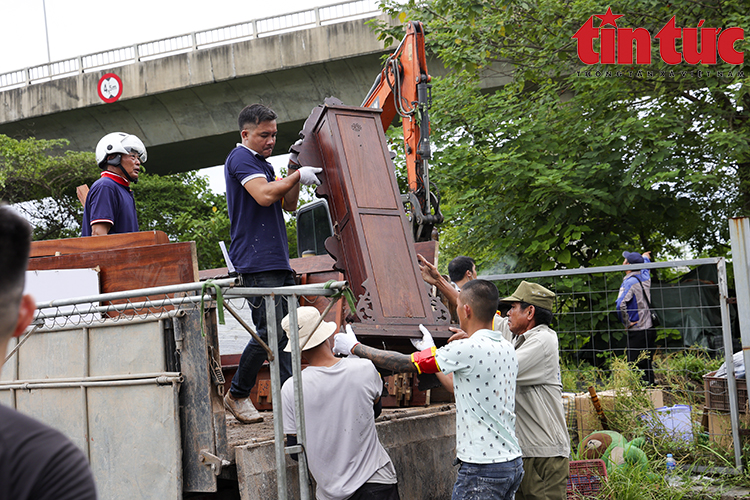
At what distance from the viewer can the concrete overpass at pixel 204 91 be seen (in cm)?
1781

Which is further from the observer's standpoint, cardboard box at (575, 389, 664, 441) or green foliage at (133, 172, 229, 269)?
green foliage at (133, 172, 229, 269)

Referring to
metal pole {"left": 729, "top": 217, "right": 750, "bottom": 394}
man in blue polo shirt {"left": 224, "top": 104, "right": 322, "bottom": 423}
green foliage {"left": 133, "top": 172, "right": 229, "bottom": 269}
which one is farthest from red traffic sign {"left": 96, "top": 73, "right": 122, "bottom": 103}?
metal pole {"left": 729, "top": 217, "right": 750, "bottom": 394}

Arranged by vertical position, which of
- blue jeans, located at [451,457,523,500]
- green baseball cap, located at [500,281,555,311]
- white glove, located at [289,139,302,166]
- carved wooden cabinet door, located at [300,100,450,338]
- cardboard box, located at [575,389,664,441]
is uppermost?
white glove, located at [289,139,302,166]

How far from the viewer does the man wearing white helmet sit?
4.47 m

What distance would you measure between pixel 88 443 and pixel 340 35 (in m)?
15.6

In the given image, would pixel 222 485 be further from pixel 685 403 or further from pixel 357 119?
pixel 685 403

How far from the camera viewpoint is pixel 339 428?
3414mm

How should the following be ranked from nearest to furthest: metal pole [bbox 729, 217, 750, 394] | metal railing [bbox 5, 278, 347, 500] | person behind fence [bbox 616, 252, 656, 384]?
metal railing [bbox 5, 278, 347, 500] < metal pole [bbox 729, 217, 750, 394] < person behind fence [bbox 616, 252, 656, 384]

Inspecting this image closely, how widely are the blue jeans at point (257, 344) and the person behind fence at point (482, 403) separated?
910 millimetres

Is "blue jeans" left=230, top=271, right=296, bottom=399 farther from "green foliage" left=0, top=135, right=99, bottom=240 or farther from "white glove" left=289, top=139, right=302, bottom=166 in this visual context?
"green foliage" left=0, top=135, right=99, bottom=240

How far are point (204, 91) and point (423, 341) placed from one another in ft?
54.3

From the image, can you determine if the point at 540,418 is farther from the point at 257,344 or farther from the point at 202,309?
the point at 202,309

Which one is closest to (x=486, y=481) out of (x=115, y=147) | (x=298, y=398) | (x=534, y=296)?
(x=298, y=398)

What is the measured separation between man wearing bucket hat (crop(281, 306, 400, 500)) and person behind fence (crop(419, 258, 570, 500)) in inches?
32.9
